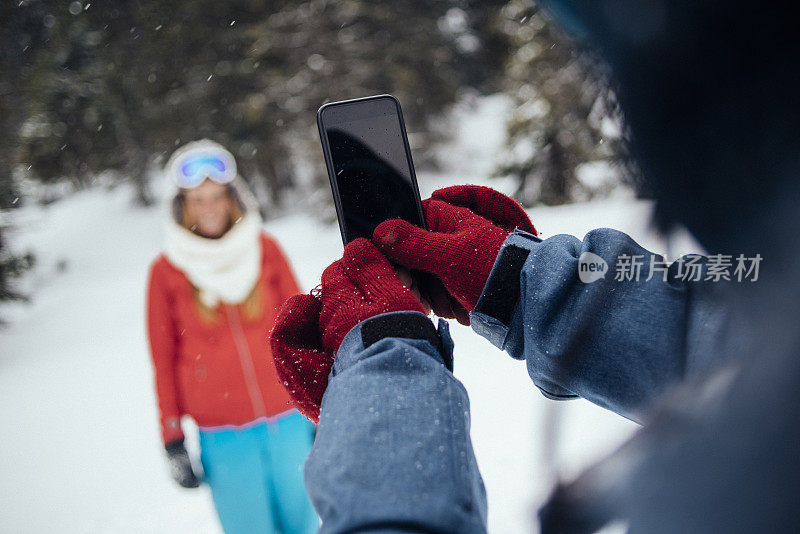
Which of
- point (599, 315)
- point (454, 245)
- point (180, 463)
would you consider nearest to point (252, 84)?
point (180, 463)

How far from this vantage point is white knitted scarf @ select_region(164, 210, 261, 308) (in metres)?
2.21

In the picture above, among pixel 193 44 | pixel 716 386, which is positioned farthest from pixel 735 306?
pixel 193 44

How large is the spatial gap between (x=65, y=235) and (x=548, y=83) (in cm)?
1525

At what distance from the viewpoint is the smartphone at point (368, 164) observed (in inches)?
44.7

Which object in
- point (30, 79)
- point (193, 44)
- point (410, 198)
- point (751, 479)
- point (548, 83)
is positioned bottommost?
point (751, 479)

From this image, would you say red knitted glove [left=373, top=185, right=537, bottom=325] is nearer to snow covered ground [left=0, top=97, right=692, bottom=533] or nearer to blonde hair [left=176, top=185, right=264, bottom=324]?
snow covered ground [left=0, top=97, right=692, bottom=533]

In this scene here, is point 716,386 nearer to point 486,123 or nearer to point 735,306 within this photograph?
point 735,306

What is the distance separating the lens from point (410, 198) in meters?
1.14

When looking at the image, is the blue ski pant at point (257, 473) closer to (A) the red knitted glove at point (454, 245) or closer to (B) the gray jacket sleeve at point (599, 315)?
(A) the red knitted glove at point (454, 245)

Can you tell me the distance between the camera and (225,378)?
2.14 m

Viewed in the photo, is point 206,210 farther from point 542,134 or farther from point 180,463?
point 542,134

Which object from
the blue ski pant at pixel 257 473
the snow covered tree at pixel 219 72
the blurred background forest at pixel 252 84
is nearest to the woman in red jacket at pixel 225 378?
the blue ski pant at pixel 257 473

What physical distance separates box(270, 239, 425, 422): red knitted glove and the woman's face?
1.66m

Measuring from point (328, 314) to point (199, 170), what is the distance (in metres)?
1.88
